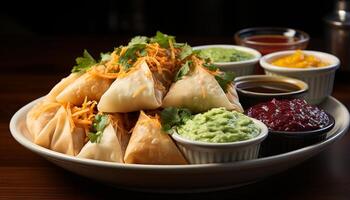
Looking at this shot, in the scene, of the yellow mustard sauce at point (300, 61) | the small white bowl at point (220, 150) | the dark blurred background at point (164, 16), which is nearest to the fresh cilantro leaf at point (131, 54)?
the small white bowl at point (220, 150)

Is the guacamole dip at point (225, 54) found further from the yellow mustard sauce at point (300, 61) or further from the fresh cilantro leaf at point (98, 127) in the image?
the fresh cilantro leaf at point (98, 127)

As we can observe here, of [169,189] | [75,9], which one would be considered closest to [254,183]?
[169,189]

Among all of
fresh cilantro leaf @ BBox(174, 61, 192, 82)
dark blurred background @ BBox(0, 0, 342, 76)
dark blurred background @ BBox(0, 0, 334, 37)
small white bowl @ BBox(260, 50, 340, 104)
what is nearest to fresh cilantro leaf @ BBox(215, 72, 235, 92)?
fresh cilantro leaf @ BBox(174, 61, 192, 82)

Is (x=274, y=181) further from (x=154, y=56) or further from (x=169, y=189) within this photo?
(x=154, y=56)

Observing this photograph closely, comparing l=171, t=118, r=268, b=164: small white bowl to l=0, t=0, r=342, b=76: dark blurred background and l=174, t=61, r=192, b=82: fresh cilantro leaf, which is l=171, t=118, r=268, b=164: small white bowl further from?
l=0, t=0, r=342, b=76: dark blurred background

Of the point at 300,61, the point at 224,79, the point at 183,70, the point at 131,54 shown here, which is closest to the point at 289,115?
the point at 224,79
